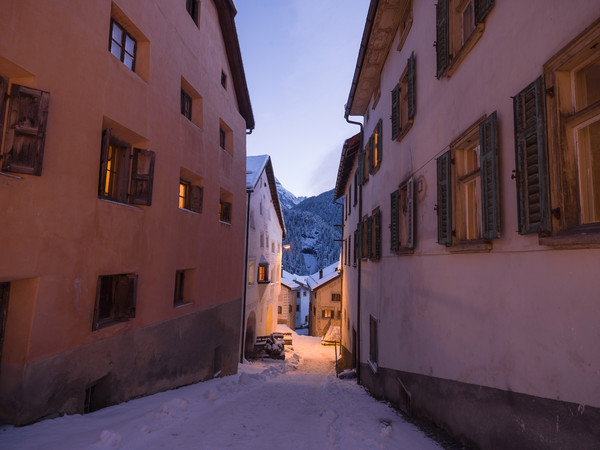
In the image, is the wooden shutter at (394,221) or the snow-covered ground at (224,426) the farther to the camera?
the wooden shutter at (394,221)

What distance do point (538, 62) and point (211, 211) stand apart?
9.61 m

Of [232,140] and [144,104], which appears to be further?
[232,140]

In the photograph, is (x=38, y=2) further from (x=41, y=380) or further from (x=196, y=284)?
(x=196, y=284)

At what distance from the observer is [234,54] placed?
13.5 meters

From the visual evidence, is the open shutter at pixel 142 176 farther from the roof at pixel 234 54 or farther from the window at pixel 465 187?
the roof at pixel 234 54

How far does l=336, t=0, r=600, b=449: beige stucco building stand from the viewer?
9.93 ft

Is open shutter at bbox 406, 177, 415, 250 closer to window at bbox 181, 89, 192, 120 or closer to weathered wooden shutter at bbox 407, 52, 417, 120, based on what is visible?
weathered wooden shutter at bbox 407, 52, 417, 120

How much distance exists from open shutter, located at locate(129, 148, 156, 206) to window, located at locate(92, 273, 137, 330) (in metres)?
1.58

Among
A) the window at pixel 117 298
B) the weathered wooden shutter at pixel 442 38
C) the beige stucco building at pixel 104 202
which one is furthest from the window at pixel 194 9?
the window at pixel 117 298

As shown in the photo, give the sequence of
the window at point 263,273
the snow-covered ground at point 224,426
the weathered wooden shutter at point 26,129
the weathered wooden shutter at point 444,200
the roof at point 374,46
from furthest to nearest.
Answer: the window at point 263,273 → the roof at point 374,46 → the weathered wooden shutter at point 444,200 → the weathered wooden shutter at point 26,129 → the snow-covered ground at point 224,426

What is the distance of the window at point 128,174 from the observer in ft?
22.3

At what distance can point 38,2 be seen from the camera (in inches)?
185

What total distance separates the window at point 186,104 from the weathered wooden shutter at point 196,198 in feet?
7.23

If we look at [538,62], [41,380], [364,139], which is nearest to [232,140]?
[364,139]
